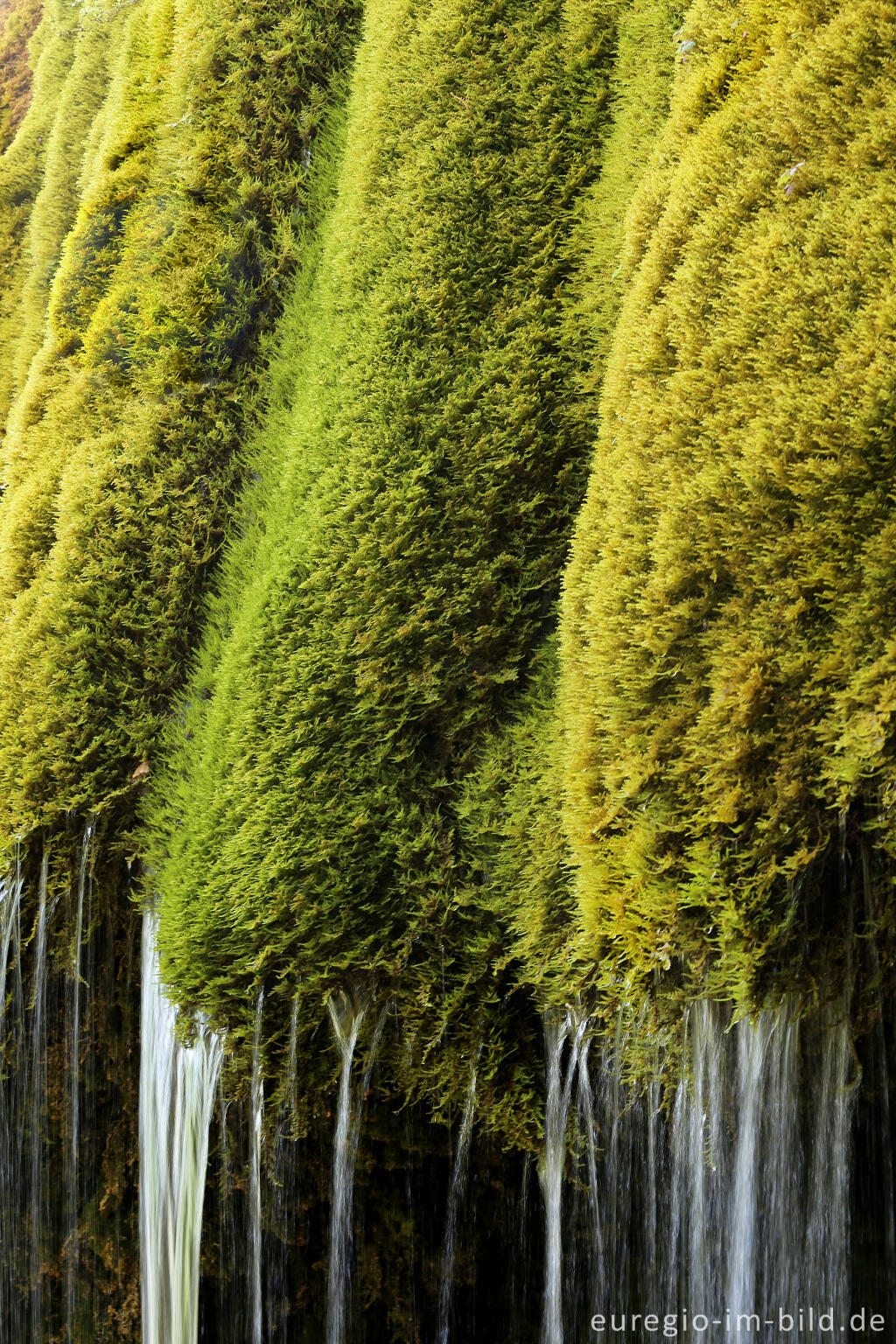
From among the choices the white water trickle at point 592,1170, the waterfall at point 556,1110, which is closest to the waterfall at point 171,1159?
the waterfall at point 556,1110

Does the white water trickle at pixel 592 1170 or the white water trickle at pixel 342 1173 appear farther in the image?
the white water trickle at pixel 342 1173

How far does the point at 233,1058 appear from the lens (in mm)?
4695

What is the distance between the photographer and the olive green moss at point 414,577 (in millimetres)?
4547

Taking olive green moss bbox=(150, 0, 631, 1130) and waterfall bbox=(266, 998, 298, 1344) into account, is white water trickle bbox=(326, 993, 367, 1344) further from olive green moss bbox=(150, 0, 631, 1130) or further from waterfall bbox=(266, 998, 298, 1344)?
waterfall bbox=(266, 998, 298, 1344)

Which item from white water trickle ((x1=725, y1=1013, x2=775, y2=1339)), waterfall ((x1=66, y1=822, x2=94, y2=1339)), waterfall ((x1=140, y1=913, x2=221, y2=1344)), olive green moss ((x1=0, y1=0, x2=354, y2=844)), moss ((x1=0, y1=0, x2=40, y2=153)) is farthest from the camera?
moss ((x1=0, y1=0, x2=40, y2=153))

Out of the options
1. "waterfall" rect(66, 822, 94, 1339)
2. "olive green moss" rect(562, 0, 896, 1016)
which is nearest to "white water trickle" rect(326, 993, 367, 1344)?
"olive green moss" rect(562, 0, 896, 1016)

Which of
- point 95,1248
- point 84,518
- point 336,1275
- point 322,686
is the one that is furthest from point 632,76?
point 95,1248

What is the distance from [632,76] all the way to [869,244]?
235 centimetres

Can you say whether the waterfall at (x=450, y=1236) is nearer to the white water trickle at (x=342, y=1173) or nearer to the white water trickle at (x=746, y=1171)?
the white water trickle at (x=342, y=1173)

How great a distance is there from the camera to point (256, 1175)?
4969 mm

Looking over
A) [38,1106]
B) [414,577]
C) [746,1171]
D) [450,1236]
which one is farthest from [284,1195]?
[414,577]

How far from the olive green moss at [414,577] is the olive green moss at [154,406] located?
66 centimetres

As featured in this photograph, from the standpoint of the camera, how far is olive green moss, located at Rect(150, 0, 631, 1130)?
179 inches

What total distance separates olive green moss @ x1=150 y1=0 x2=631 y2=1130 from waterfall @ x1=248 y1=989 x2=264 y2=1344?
21 cm
